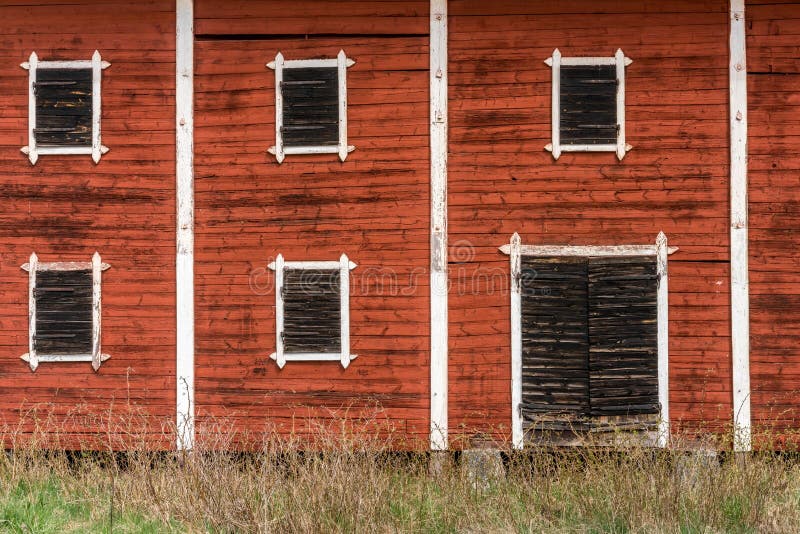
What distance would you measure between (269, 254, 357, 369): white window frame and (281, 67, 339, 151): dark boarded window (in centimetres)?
125

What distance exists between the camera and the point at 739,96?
329 inches

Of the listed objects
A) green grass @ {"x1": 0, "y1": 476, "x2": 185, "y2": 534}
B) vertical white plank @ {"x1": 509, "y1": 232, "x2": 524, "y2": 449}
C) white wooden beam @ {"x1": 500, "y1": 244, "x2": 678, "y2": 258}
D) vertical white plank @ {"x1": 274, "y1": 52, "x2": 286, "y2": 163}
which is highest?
vertical white plank @ {"x1": 274, "y1": 52, "x2": 286, "y2": 163}

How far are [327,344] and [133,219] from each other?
8.02 ft

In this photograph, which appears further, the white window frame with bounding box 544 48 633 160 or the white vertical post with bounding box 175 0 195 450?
the white vertical post with bounding box 175 0 195 450

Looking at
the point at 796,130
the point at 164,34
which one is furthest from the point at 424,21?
the point at 796,130

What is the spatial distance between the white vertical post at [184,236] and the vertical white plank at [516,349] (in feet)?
10.9

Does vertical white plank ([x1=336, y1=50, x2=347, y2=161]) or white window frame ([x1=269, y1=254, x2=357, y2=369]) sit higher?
vertical white plank ([x1=336, y1=50, x2=347, y2=161])

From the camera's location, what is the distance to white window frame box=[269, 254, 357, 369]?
8.46 metres

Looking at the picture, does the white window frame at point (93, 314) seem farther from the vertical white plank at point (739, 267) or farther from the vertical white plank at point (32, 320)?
the vertical white plank at point (739, 267)

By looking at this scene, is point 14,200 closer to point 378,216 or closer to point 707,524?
point 378,216

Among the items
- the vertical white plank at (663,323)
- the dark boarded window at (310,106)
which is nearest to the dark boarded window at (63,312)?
the dark boarded window at (310,106)

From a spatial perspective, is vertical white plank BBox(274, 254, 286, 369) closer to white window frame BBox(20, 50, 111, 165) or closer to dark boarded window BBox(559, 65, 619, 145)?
white window frame BBox(20, 50, 111, 165)

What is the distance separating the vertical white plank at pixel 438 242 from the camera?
Answer: 27.4ft

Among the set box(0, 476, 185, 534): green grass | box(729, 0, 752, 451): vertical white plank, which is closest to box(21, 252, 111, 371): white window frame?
box(0, 476, 185, 534): green grass
